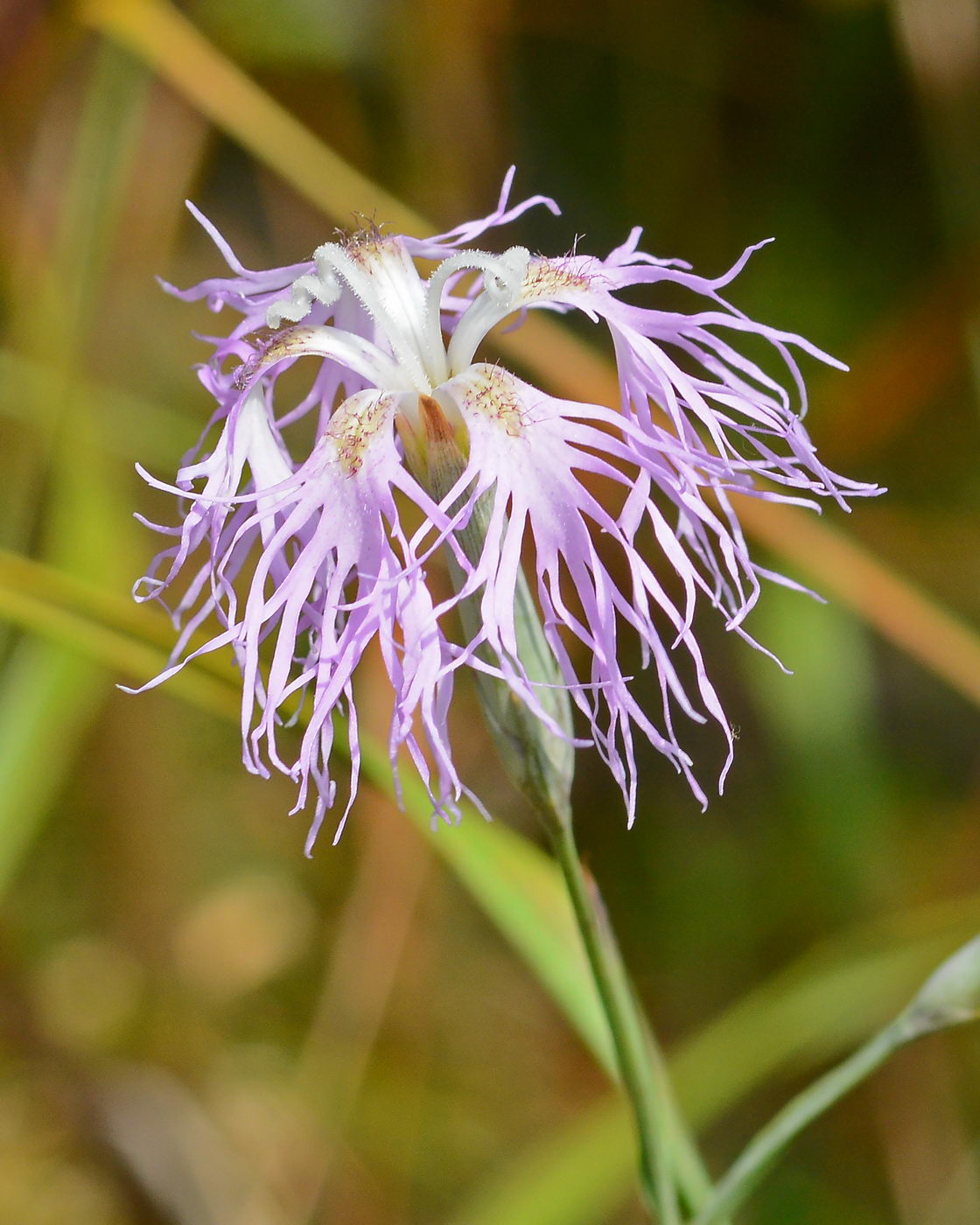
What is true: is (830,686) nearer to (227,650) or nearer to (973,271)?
(973,271)

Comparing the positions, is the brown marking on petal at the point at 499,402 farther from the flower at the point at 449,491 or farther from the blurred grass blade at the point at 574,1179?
the blurred grass blade at the point at 574,1179

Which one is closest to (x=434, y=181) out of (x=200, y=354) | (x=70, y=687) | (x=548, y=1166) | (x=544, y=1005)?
(x=200, y=354)

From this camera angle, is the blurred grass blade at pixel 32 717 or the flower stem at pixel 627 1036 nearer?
the flower stem at pixel 627 1036

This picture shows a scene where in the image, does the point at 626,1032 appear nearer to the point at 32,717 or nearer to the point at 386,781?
the point at 386,781

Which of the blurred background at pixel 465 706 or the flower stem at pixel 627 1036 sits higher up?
the blurred background at pixel 465 706

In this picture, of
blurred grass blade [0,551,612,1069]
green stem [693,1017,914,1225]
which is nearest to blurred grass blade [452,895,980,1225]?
blurred grass blade [0,551,612,1069]

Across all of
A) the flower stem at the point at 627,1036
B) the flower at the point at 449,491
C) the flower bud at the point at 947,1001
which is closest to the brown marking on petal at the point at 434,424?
the flower at the point at 449,491
